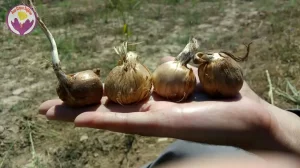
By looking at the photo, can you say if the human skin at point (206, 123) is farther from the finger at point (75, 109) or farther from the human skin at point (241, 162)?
the human skin at point (241, 162)

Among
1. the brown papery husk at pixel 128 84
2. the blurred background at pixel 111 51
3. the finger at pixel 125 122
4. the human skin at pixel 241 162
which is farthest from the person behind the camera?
the blurred background at pixel 111 51

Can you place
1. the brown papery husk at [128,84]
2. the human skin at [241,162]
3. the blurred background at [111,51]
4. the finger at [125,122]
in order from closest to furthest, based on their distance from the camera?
the human skin at [241,162]
the finger at [125,122]
the brown papery husk at [128,84]
the blurred background at [111,51]

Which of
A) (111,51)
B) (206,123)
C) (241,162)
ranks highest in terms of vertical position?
(241,162)

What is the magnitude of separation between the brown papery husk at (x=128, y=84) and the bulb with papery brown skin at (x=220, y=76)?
0.15 m

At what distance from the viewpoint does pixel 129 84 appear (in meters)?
1.18

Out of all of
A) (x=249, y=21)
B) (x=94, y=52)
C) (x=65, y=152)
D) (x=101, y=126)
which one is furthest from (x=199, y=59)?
(x=249, y=21)

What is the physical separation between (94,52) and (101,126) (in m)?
1.28

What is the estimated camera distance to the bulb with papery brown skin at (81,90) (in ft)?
3.87

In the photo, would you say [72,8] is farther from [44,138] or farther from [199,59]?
[199,59]

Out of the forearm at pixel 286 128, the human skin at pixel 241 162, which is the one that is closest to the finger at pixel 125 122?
the forearm at pixel 286 128
